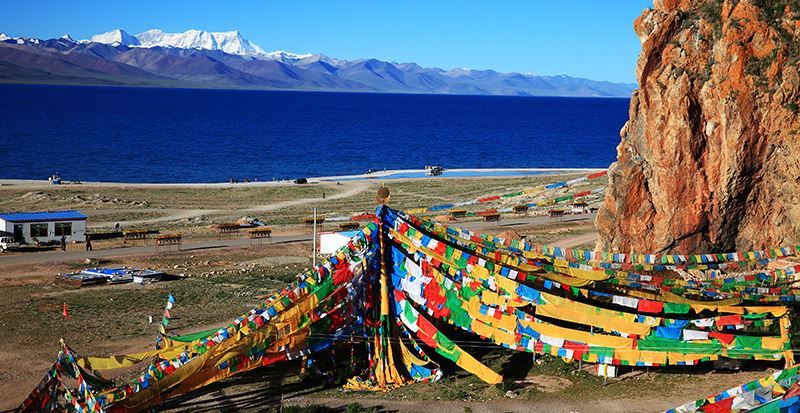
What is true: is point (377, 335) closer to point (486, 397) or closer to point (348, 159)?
point (486, 397)

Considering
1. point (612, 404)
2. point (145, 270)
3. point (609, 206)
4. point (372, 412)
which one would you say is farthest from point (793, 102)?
point (145, 270)

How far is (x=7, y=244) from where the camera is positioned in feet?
147

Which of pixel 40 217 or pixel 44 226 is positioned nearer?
pixel 44 226

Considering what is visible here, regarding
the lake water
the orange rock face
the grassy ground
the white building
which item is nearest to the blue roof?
the white building

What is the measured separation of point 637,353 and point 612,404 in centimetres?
167

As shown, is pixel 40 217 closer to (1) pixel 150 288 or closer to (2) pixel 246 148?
(1) pixel 150 288

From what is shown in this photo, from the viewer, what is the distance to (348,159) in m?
123

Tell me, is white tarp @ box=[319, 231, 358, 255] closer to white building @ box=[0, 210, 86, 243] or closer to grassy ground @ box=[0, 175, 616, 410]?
grassy ground @ box=[0, 175, 616, 410]

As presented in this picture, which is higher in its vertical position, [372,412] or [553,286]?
[553,286]

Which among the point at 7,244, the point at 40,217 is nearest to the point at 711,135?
the point at 40,217

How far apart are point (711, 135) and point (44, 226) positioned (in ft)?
105

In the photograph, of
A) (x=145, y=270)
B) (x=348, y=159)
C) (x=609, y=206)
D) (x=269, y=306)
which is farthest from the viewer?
(x=348, y=159)

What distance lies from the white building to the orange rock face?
90.6ft

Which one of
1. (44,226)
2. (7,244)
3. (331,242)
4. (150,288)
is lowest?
(150,288)
